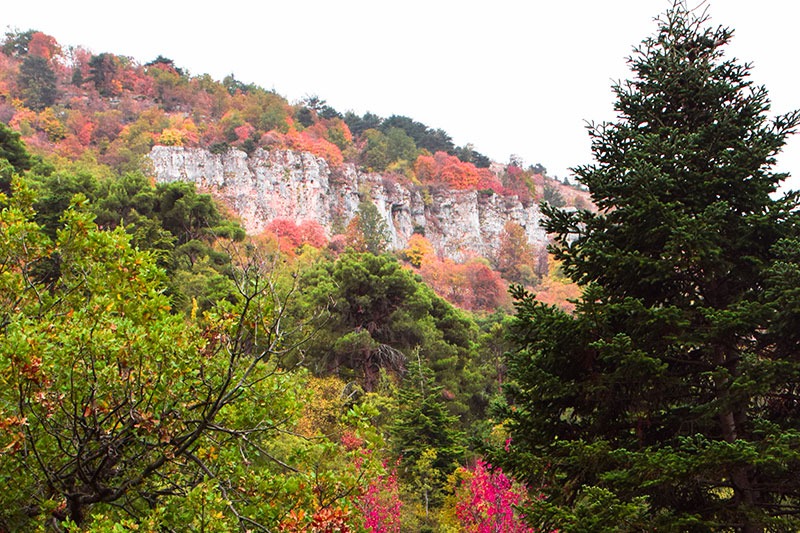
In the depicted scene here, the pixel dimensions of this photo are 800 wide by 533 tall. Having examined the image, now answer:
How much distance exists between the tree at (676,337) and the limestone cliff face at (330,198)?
54612mm

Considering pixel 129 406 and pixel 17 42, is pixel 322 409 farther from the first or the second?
pixel 17 42

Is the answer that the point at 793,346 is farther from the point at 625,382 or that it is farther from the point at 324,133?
the point at 324,133

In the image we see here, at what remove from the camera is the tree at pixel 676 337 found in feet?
18.8

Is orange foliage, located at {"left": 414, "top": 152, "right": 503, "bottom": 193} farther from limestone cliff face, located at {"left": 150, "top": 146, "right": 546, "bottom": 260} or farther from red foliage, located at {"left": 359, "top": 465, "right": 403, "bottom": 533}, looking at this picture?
red foliage, located at {"left": 359, "top": 465, "right": 403, "bottom": 533}

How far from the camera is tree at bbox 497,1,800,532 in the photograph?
5723 mm

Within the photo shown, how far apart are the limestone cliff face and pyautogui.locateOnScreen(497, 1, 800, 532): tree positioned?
179ft

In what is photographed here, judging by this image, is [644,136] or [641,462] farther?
[644,136]

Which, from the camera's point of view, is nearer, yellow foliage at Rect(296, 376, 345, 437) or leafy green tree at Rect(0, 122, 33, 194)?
yellow foliage at Rect(296, 376, 345, 437)

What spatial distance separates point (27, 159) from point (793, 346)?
83.1 ft

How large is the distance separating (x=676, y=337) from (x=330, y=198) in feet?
205

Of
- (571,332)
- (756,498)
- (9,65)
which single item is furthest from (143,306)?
(9,65)

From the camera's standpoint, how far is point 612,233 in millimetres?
7414

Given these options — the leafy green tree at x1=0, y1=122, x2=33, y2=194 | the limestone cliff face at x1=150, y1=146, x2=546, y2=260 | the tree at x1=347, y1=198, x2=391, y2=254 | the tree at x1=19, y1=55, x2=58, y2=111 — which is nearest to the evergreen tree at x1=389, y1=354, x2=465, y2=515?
the leafy green tree at x1=0, y1=122, x2=33, y2=194

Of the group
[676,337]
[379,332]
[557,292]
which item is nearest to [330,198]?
[557,292]
